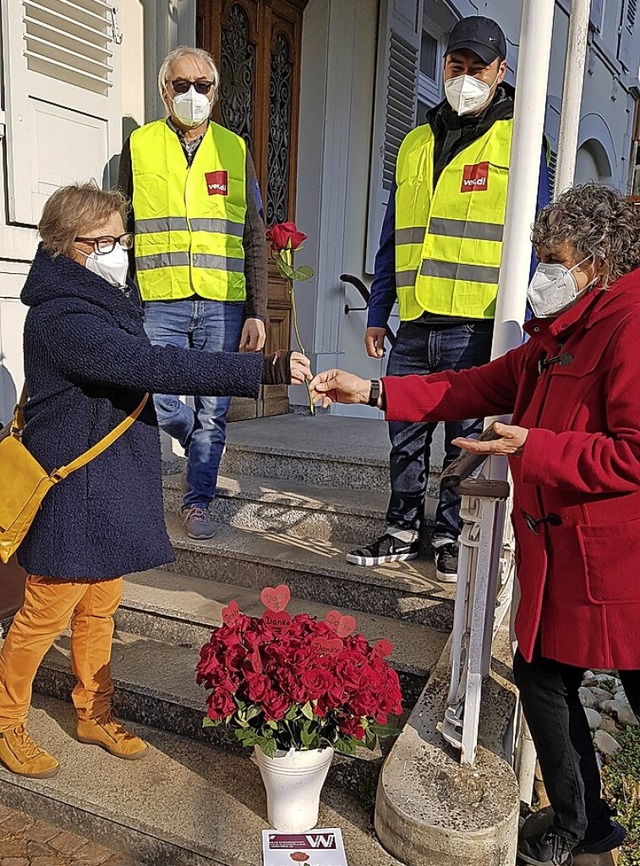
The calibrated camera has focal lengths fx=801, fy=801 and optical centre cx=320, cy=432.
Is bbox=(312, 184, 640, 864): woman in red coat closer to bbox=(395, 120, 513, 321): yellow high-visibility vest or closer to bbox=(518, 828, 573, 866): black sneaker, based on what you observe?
bbox=(518, 828, 573, 866): black sneaker

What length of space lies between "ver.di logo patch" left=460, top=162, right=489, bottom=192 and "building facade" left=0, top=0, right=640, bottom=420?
5.86ft

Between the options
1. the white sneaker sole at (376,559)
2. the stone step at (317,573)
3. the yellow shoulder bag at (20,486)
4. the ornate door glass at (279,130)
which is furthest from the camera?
the ornate door glass at (279,130)

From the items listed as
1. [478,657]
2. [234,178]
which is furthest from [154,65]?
[478,657]

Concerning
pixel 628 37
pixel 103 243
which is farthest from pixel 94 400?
pixel 628 37

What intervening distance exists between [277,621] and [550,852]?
2.91ft

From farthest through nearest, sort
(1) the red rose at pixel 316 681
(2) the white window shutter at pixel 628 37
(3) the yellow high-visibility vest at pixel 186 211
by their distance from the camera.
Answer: (2) the white window shutter at pixel 628 37, (3) the yellow high-visibility vest at pixel 186 211, (1) the red rose at pixel 316 681

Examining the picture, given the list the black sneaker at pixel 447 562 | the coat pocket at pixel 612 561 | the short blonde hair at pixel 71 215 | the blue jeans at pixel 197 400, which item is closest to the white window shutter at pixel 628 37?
the blue jeans at pixel 197 400

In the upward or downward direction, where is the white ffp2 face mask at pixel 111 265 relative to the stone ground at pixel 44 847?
upward

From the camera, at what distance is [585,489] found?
1639 mm

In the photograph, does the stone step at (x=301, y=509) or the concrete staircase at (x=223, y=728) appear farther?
the stone step at (x=301, y=509)

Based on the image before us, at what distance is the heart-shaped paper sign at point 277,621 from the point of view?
6.50 feet

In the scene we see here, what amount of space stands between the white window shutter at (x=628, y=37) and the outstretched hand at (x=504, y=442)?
1108 centimetres

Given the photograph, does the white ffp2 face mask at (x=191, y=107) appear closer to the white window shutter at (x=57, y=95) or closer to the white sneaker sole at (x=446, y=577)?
the white window shutter at (x=57, y=95)

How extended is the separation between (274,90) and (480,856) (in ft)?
15.0
